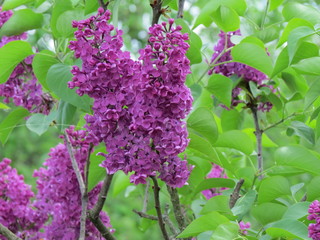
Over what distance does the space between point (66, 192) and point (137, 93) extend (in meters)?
0.54

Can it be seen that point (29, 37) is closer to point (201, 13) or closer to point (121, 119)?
point (201, 13)

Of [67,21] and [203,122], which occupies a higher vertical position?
[67,21]

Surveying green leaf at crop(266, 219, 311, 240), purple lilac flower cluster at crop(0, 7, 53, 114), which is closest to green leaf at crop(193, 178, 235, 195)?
green leaf at crop(266, 219, 311, 240)

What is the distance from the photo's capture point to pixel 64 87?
103cm

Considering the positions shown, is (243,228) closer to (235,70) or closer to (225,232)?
(225,232)

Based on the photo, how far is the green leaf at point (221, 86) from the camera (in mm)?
1235

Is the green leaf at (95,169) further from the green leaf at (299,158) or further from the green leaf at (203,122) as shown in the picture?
the green leaf at (299,158)

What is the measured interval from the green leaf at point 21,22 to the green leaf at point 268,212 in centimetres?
65

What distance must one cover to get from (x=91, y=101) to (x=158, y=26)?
0.80ft

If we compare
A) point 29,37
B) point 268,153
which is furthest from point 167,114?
point 268,153

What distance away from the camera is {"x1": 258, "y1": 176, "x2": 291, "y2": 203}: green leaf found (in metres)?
1.11

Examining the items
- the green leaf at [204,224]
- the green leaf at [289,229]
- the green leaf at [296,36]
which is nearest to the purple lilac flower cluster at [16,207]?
the green leaf at [204,224]

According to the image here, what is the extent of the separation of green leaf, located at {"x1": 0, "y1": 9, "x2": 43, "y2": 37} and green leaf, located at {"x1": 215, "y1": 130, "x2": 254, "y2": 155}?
19.7 inches

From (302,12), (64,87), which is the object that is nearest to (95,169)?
(64,87)
